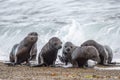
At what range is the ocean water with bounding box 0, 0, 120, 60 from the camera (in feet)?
66.2

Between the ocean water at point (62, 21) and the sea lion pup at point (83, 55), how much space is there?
342 centimetres

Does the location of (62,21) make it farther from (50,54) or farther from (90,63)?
(90,63)

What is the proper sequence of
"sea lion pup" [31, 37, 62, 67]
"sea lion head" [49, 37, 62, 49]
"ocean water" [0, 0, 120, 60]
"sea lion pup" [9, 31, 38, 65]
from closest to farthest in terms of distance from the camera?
"sea lion head" [49, 37, 62, 49] → "sea lion pup" [31, 37, 62, 67] → "sea lion pup" [9, 31, 38, 65] → "ocean water" [0, 0, 120, 60]

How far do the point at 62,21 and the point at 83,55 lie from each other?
411 inches

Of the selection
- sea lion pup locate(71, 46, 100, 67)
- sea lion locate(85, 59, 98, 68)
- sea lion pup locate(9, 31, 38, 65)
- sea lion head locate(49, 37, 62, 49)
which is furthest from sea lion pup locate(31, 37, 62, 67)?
sea lion locate(85, 59, 98, 68)

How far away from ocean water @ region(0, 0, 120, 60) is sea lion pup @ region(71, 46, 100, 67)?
3.42m

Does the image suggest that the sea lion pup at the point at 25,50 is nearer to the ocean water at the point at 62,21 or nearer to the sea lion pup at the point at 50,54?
the sea lion pup at the point at 50,54

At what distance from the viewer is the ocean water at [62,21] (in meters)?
20.2

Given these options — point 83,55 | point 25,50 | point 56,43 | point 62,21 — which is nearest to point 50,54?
point 56,43

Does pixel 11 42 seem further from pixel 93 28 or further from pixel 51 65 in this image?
pixel 51 65

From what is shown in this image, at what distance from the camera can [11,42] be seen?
826 inches

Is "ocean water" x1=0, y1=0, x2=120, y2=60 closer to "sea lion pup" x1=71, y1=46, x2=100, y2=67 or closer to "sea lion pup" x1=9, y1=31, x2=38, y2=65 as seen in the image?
"sea lion pup" x1=9, y1=31, x2=38, y2=65

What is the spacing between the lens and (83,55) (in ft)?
42.5

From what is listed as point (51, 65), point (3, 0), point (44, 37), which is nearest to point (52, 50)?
point (51, 65)
